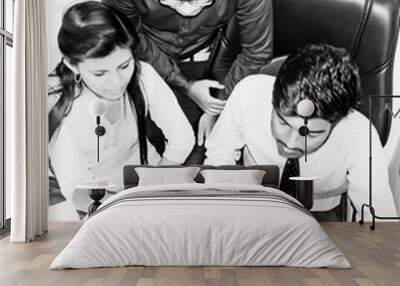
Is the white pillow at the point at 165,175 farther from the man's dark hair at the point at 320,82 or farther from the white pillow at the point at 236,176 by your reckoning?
the man's dark hair at the point at 320,82

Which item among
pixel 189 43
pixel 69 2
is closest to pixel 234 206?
A: pixel 189 43

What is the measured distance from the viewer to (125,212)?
5.11 metres

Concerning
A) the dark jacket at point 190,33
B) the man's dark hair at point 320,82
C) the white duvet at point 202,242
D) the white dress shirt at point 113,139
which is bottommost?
the white duvet at point 202,242

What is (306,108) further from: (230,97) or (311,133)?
(230,97)

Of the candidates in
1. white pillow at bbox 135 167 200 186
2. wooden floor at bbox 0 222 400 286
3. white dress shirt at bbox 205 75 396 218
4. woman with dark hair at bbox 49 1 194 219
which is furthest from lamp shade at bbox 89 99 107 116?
wooden floor at bbox 0 222 400 286

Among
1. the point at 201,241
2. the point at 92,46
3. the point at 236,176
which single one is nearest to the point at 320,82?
the point at 236,176

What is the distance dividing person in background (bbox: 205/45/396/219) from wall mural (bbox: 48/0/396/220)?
1cm

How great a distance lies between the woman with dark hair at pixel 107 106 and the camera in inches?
311

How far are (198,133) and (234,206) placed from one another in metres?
2.78

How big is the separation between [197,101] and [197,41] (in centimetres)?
78

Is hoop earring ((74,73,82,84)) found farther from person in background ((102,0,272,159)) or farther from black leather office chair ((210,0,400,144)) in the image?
black leather office chair ((210,0,400,144))

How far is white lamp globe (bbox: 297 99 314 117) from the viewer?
7551mm

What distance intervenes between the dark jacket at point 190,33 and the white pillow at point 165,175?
1150 mm

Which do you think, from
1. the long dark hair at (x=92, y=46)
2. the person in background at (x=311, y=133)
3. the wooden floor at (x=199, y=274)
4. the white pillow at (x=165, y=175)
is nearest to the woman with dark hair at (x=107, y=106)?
the long dark hair at (x=92, y=46)
